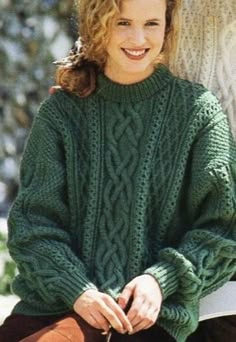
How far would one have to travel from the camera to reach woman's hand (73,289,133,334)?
113 inches

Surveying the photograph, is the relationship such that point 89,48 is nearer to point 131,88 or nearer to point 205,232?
point 131,88

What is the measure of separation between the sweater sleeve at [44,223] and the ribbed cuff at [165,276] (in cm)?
15

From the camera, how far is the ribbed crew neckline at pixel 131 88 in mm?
3115

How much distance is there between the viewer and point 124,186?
308cm

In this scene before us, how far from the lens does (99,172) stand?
10.1 ft

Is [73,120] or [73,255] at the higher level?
[73,120]

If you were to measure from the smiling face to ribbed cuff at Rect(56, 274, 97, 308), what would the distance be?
49 centimetres

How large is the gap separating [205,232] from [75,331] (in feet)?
1.25

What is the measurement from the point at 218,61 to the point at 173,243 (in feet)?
1.64

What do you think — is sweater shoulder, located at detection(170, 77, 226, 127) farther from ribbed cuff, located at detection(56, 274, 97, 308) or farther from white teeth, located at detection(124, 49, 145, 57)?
ribbed cuff, located at detection(56, 274, 97, 308)

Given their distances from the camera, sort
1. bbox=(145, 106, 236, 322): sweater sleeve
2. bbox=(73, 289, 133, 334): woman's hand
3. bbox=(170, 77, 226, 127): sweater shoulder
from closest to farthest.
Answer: bbox=(73, 289, 133, 334): woman's hand
bbox=(145, 106, 236, 322): sweater sleeve
bbox=(170, 77, 226, 127): sweater shoulder

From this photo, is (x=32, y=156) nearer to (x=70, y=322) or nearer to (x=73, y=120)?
(x=73, y=120)

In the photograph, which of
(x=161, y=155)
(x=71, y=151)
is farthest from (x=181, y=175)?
(x=71, y=151)

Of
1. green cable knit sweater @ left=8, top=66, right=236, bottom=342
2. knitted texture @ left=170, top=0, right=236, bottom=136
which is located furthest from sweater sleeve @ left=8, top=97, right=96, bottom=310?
knitted texture @ left=170, top=0, right=236, bottom=136
